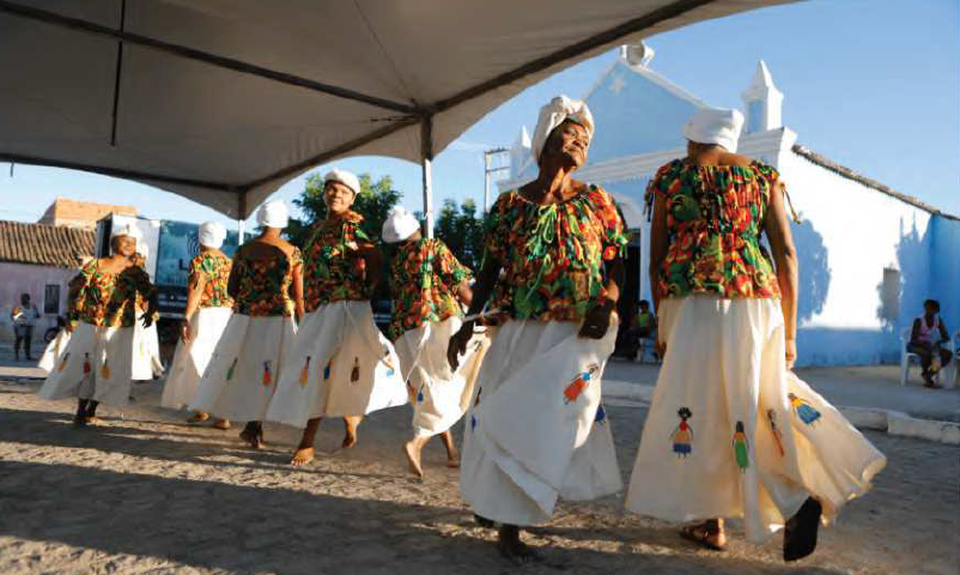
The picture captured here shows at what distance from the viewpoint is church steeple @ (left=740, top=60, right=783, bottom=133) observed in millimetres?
14086

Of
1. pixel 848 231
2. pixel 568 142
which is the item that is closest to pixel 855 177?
pixel 848 231

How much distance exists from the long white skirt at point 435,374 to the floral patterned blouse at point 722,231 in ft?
6.55

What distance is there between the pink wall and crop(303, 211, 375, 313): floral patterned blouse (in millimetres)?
31555

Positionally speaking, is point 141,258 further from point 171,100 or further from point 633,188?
point 633,188

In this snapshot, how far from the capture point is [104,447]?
513cm

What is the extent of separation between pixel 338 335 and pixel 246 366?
1.01m

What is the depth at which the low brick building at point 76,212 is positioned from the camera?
48.5 metres

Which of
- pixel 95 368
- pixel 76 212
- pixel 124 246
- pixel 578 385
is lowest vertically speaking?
pixel 95 368

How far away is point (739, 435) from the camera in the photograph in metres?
2.79

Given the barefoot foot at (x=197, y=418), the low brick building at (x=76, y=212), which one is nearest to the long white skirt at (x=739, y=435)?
the barefoot foot at (x=197, y=418)

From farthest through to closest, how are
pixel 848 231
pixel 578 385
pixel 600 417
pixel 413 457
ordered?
pixel 848 231, pixel 413 457, pixel 600 417, pixel 578 385

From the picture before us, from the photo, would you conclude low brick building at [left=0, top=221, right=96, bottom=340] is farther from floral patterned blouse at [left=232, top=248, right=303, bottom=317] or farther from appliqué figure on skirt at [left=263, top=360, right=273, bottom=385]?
appliqué figure on skirt at [left=263, top=360, right=273, bottom=385]

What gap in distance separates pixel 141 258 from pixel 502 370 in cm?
530

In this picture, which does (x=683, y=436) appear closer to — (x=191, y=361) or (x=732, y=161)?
(x=732, y=161)
